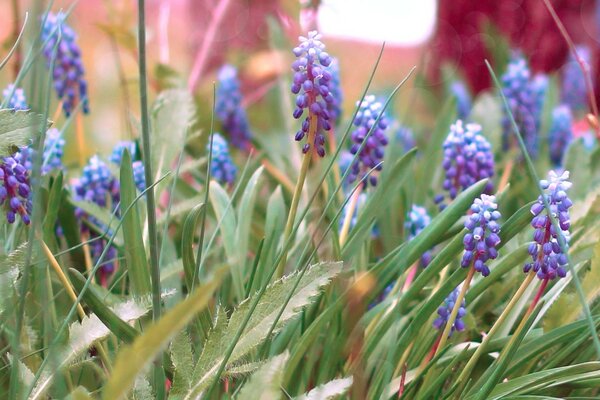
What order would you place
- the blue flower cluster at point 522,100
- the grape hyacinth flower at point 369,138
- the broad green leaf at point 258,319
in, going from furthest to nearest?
the blue flower cluster at point 522,100 → the grape hyacinth flower at point 369,138 → the broad green leaf at point 258,319

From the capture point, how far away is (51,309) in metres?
0.99

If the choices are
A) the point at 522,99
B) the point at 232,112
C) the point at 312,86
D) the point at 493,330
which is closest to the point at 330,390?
the point at 493,330

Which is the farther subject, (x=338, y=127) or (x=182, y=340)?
(x=338, y=127)

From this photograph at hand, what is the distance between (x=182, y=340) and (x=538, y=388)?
412 millimetres

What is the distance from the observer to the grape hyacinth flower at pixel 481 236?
0.89 m

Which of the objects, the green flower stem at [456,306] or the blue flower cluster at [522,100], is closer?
the green flower stem at [456,306]

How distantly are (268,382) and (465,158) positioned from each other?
0.67 metres

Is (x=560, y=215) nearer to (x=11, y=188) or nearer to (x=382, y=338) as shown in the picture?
(x=382, y=338)

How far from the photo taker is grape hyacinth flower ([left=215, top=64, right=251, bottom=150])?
2.19 metres

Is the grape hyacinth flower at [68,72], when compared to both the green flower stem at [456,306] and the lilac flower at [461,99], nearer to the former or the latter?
the green flower stem at [456,306]

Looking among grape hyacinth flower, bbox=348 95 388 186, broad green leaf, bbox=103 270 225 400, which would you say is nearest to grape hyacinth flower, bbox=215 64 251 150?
grape hyacinth flower, bbox=348 95 388 186

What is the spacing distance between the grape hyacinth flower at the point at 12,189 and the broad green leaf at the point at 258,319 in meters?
0.25

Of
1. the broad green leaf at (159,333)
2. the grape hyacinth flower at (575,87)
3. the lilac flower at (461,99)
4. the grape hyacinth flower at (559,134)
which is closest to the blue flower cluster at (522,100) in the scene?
the grape hyacinth flower at (559,134)

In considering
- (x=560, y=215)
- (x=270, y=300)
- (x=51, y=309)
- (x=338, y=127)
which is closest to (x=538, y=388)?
(x=560, y=215)
